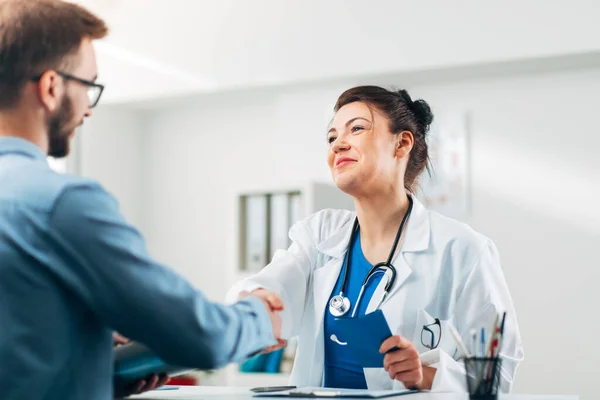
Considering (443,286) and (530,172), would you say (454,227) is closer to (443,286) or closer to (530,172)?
(443,286)

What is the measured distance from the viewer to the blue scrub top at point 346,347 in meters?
2.12

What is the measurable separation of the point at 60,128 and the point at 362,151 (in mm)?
1235

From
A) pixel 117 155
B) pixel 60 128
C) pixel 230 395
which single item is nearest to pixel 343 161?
pixel 230 395

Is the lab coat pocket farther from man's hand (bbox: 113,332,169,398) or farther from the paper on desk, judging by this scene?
man's hand (bbox: 113,332,169,398)

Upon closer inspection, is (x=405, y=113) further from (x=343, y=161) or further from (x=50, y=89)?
(x=50, y=89)

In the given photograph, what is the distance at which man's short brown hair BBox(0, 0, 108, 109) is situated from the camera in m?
1.28

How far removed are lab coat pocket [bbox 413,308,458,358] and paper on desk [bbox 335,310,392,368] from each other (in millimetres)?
154

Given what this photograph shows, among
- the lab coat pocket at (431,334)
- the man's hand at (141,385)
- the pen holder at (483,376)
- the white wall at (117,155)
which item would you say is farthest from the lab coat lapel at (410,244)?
the white wall at (117,155)

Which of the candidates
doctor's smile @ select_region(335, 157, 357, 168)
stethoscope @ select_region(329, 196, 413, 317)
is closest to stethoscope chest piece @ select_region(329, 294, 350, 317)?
stethoscope @ select_region(329, 196, 413, 317)

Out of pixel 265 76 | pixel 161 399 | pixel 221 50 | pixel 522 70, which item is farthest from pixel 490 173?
pixel 161 399

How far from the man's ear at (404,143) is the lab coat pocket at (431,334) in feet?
1.87

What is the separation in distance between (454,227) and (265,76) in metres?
2.65

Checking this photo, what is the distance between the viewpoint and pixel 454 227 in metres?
2.26

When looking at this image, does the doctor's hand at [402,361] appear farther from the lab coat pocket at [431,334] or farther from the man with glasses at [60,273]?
the man with glasses at [60,273]
